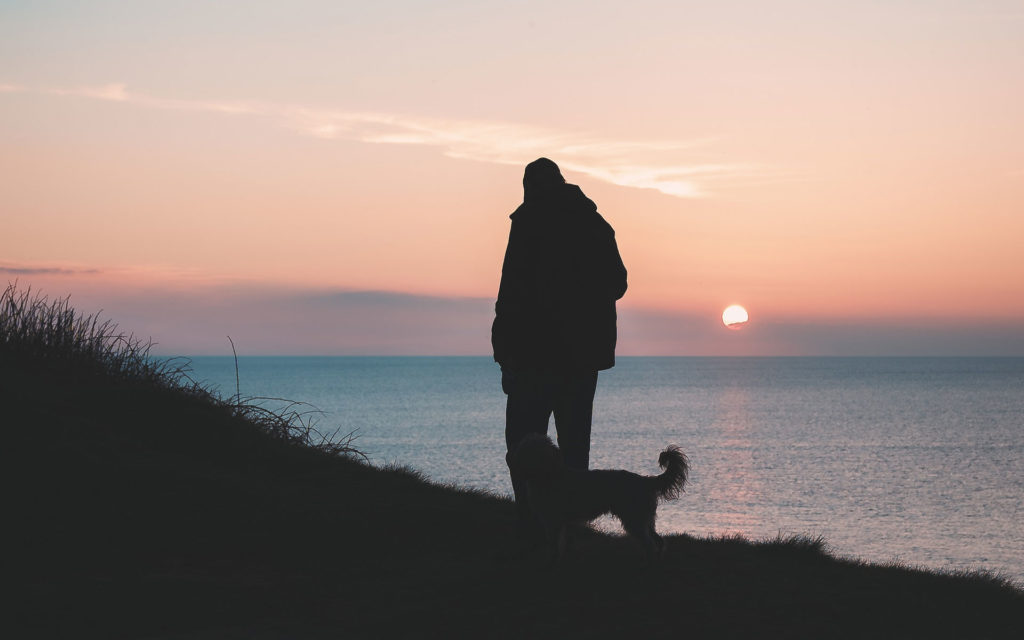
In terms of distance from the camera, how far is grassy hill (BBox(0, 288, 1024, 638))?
5086mm

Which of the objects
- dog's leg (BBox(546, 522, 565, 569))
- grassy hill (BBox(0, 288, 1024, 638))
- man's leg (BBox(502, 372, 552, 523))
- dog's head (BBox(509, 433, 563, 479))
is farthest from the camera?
man's leg (BBox(502, 372, 552, 523))

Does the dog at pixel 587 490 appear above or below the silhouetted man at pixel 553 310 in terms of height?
below

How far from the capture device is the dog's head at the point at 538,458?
6023 millimetres

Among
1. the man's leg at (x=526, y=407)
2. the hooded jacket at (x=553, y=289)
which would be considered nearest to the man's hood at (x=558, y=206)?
the hooded jacket at (x=553, y=289)

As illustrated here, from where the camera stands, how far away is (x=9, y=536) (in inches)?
270

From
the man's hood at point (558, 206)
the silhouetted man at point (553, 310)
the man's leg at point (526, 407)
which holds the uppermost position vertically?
the man's hood at point (558, 206)

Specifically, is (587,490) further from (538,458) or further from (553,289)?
(553,289)

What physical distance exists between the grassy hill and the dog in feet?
1.07

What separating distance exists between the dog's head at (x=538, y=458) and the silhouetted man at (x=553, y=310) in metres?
0.34

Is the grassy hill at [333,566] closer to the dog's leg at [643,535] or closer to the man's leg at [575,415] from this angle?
the dog's leg at [643,535]

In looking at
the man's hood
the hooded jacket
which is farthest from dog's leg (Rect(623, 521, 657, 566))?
the man's hood

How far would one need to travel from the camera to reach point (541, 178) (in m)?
6.45

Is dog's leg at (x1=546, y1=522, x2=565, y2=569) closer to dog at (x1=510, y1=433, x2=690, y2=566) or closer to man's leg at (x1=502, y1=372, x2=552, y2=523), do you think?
dog at (x1=510, y1=433, x2=690, y2=566)

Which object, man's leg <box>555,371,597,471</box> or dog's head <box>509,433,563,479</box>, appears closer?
dog's head <box>509,433,563,479</box>
